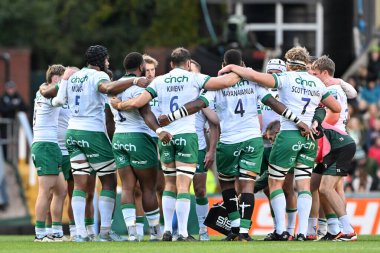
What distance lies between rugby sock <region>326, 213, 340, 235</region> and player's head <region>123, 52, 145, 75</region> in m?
3.46

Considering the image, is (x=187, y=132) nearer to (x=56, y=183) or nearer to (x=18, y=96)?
(x=56, y=183)

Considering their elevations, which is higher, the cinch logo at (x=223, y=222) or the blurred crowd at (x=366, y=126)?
the blurred crowd at (x=366, y=126)

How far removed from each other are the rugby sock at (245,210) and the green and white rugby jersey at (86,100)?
2.30 m

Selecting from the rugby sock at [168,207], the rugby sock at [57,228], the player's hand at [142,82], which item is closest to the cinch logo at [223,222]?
the rugby sock at [168,207]

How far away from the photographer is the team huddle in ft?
69.3

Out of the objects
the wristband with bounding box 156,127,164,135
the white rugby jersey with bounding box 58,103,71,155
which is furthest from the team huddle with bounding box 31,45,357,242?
the white rugby jersey with bounding box 58,103,71,155

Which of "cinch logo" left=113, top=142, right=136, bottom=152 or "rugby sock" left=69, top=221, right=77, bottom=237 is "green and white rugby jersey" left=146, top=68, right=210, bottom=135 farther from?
"rugby sock" left=69, top=221, right=77, bottom=237

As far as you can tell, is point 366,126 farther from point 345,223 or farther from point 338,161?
point 345,223

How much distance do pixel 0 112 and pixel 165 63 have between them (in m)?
4.01

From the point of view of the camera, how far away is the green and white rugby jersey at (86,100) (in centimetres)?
2166

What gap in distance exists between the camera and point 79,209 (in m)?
21.7

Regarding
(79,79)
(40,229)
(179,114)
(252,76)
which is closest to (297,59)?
(252,76)

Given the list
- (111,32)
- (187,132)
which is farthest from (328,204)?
(111,32)

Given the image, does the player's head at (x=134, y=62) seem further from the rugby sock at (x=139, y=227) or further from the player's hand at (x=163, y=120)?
the rugby sock at (x=139, y=227)
